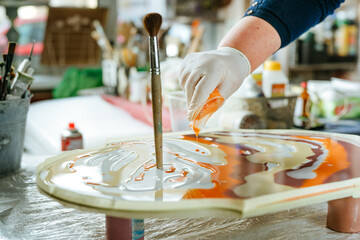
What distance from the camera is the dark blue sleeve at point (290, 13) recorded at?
46.8 inches

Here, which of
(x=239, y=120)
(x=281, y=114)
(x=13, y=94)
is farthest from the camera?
(x=281, y=114)

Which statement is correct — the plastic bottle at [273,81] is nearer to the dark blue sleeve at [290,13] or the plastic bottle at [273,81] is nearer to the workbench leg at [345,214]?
the dark blue sleeve at [290,13]

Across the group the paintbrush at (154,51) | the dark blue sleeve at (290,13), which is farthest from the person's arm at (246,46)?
the paintbrush at (154,51)

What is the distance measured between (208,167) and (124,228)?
0.79ft

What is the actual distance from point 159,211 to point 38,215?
15.8 inches

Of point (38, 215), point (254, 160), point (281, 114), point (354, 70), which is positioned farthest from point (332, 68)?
point (38, 215)

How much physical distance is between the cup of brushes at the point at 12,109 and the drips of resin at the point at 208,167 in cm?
29

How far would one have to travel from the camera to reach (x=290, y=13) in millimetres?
1201

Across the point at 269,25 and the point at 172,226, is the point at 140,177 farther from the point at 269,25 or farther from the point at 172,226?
the point at 269,25

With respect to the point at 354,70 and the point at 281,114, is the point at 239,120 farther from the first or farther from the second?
the point at 354,70

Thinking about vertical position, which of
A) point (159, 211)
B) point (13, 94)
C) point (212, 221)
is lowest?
point (212, 221)

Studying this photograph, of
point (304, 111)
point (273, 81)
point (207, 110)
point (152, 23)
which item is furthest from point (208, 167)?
point (304, 111)

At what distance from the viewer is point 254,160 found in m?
0.95

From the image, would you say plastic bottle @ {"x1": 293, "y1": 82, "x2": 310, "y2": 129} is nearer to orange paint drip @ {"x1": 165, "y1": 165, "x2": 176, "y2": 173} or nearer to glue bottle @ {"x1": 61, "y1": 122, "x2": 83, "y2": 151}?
glue bottle @ {"x1": 61, "y1": 122, "x2": 83, "y2": 151}
